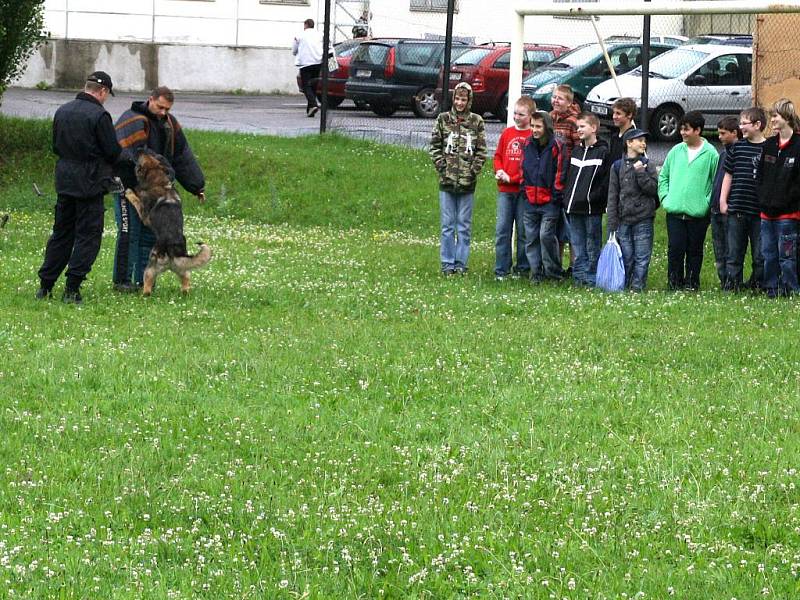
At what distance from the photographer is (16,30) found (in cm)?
2147

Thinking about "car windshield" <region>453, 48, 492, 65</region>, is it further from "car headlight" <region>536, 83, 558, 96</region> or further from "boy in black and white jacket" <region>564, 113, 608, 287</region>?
Answer: "boy in black and white jacket" <region>564, 113, 608, 287</region>

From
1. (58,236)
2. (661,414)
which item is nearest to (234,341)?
(58,236)

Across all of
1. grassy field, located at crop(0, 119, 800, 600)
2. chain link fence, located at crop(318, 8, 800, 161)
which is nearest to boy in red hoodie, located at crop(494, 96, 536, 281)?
grassy field, located at crop(0, 119, 800, 600)

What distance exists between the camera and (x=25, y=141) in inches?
901

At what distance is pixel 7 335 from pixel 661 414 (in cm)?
502

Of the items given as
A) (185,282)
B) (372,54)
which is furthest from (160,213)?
(372,54)

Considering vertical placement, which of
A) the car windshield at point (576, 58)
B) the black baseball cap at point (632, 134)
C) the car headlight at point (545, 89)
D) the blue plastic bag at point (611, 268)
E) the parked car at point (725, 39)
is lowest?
the blue plastic bag at point (611, 268)

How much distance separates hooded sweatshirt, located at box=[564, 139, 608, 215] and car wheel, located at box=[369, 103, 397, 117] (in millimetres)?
17202

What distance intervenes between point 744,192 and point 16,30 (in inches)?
538

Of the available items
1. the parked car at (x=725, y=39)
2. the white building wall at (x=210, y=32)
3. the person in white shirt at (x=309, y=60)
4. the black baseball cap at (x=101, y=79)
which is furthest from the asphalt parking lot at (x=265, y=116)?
the black baseball cap at (x=101, y=79)

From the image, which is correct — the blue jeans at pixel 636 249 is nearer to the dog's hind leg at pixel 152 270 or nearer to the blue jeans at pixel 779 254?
the blue jeans at pixel 779 254

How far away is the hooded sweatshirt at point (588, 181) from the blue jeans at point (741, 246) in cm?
128

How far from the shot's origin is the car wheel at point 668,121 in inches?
819

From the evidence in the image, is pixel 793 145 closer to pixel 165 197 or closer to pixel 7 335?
pixel 165 197
